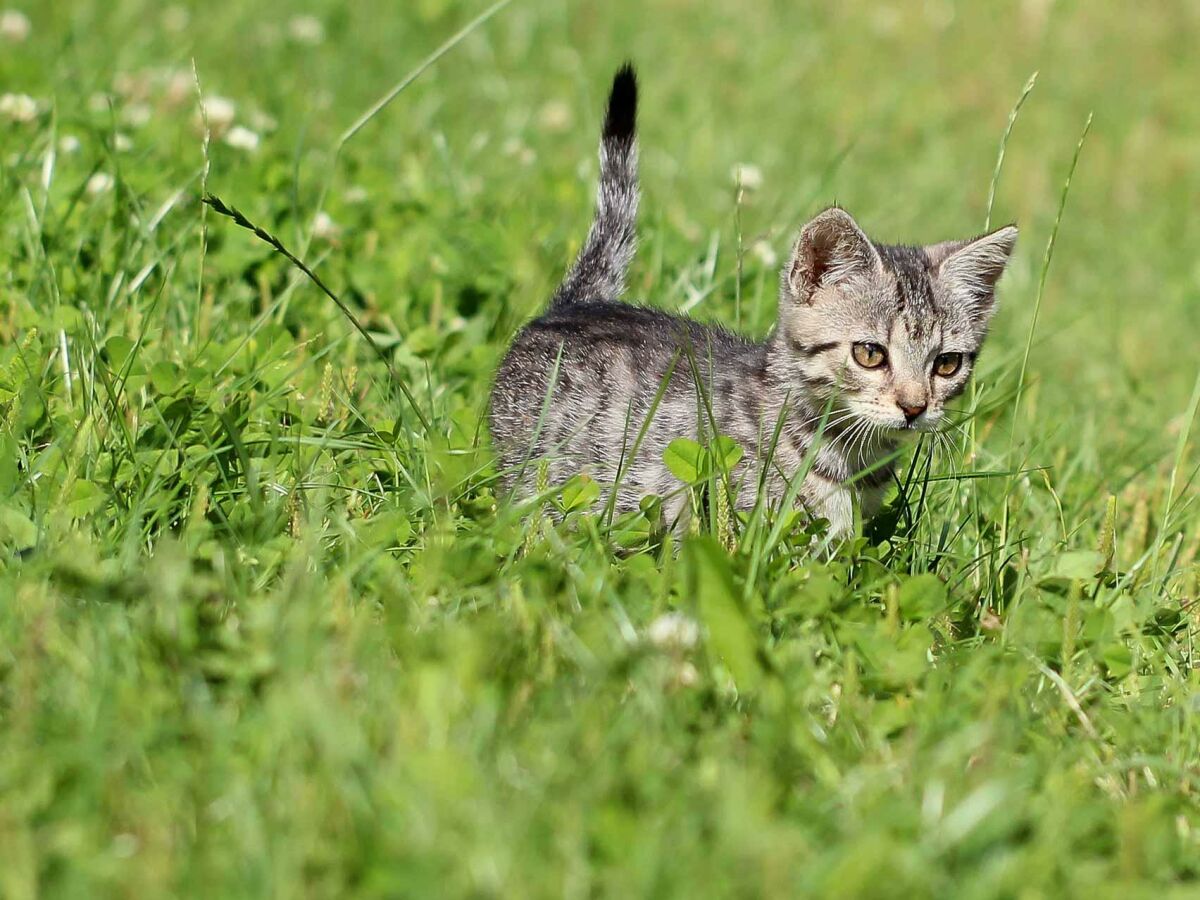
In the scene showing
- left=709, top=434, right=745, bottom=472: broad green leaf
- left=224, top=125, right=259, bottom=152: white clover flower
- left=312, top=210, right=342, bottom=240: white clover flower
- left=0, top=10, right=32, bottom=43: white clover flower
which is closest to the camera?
left=709, top=434, right=745, bottom=472: broad green leaf

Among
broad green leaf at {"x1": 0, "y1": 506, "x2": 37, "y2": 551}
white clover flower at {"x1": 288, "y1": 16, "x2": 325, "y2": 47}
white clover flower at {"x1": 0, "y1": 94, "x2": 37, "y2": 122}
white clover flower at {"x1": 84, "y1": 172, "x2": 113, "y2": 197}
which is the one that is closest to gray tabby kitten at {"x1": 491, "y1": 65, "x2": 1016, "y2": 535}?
broad green leaf at {"x1": 0, "y1": 506, "x2": 37, "y2": 551}

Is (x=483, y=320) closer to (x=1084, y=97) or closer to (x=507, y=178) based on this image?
(x=507, y=178)

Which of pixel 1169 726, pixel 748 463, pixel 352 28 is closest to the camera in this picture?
pixel 1169 726

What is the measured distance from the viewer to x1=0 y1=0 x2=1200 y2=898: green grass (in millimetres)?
2115

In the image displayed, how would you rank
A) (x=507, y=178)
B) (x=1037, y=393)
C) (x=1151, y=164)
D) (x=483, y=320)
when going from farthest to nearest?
(x=1151, y=164) < (x=507, y=178) < (x=1037, y=393) < (x=483, y=320)

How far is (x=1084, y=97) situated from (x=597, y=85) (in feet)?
12.7

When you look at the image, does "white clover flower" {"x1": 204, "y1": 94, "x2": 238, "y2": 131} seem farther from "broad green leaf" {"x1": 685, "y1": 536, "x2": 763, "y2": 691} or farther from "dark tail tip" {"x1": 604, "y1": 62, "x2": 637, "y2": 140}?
"broad green leaf" {"x1": 685, "y1": 536, "x2": 763, "y2": 691}

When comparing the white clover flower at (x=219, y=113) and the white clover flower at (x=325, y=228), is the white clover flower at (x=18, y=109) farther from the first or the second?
the white clover flower at (x=325, y=228)

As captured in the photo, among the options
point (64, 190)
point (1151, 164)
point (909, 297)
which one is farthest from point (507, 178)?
point (1151, 164)

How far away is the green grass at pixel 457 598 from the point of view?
2115 millimetres

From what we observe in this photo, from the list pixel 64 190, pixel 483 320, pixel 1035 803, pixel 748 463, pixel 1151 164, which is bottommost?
pixel 1035 803

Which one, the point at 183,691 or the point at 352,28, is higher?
the point at 352,28

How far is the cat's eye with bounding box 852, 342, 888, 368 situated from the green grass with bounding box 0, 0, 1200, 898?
317 millimetres

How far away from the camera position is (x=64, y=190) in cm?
458
